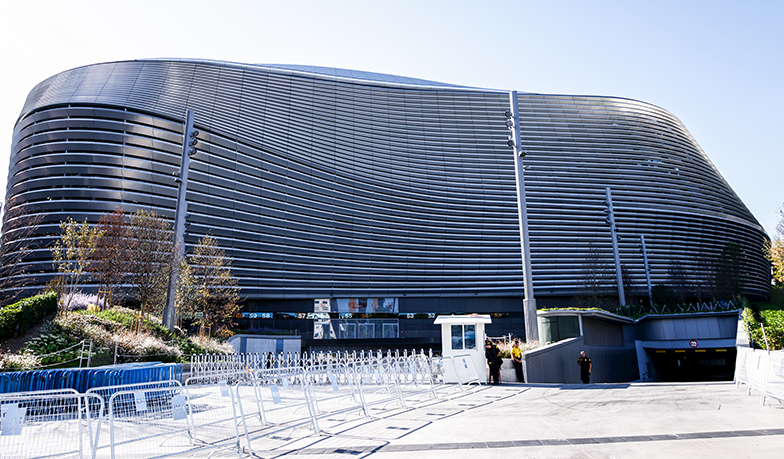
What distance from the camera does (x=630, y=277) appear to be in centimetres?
5359

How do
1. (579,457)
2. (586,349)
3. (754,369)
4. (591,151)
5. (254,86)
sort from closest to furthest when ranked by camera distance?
(579,457) < (754,369) < (586,349) < (254,86) < (591,151)

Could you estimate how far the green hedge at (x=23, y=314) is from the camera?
15.2 m

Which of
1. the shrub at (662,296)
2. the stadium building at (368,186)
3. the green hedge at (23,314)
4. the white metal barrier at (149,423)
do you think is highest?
the stadium building at (368,186)

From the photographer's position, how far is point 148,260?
79.6 ft

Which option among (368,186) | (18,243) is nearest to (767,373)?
(368,186)

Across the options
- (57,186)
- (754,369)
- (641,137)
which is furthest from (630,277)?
(57,186)

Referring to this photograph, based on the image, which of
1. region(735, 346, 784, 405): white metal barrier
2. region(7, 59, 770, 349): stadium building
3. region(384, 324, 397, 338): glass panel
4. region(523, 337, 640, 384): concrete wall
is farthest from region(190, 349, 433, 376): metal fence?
region(384, 324, 397, 338): glass panel

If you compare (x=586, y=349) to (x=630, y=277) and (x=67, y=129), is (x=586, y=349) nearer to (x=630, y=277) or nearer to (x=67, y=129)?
(x=630, y=277)

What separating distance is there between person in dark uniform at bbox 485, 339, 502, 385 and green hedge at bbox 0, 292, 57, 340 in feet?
51.9

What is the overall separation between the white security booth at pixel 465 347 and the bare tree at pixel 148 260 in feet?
50.1

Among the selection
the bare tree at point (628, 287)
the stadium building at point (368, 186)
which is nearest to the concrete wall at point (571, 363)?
the bare tree at point (628, 287)

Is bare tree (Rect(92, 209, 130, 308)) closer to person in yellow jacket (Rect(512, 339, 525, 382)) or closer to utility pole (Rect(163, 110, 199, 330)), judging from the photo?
utility pole (Rect(163, 110, 199, 330))

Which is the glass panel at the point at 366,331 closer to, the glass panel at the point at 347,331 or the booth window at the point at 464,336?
the glass panel at the point at 347,331

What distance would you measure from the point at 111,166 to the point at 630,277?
54.8m
